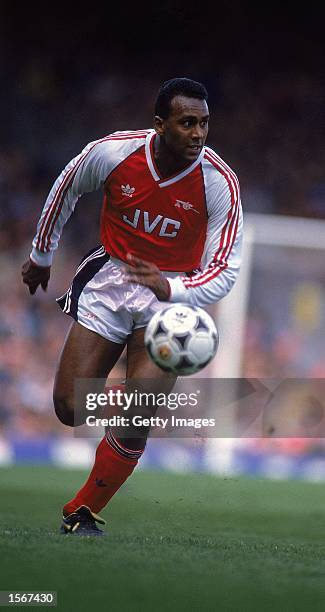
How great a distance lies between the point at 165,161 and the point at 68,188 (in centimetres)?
54

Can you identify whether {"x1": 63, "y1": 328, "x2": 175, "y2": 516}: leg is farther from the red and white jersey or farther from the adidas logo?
the adidas logo

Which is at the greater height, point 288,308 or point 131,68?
point 131,68

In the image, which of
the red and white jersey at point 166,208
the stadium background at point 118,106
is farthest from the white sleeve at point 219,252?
the stadium background at point 118,106

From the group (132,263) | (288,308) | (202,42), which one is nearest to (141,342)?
(132,263)

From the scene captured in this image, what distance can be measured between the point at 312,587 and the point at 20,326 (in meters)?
9.05

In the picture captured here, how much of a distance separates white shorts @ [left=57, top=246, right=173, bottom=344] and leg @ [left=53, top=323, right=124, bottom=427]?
48mm

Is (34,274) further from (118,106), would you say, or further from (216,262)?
(118,106)

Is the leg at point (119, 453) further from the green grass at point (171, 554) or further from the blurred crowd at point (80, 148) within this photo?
the blurred crowd at point (80, 148)

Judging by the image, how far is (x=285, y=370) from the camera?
11719 millimetres

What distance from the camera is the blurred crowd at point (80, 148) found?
12.6m

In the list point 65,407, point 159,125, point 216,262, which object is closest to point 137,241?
point 216,262

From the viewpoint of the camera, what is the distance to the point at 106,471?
520 centimetres

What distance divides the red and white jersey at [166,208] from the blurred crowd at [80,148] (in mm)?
6873

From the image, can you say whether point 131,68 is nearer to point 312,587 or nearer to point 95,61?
point 95,61
